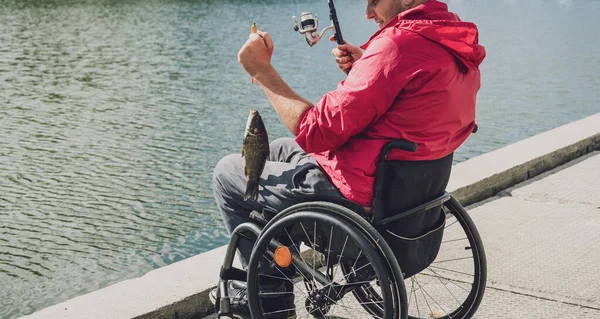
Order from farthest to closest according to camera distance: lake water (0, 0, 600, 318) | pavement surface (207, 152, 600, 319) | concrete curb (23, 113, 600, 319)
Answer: lake water (0, 0, 600, 318), pavement surface (207, 152, 600, 319), concrete curb (23, 113, 600, 319)

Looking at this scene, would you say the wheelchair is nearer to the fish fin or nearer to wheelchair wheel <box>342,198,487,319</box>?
wheelchair wheel <box>342,198,487,319</box>

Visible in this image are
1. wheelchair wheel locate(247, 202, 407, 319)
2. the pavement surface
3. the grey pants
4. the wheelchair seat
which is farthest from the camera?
the pavement surface

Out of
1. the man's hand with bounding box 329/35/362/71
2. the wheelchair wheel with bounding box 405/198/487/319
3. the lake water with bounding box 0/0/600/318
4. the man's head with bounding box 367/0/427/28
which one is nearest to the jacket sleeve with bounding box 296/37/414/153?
the man's head with bounding box 367/0/427/28

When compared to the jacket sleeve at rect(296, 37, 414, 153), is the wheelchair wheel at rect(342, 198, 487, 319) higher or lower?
lower

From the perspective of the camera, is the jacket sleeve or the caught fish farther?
the caught fish

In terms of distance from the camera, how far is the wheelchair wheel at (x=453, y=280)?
3.41 m

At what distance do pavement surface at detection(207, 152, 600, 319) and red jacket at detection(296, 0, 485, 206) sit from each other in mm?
989

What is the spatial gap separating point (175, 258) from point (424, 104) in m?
3.38

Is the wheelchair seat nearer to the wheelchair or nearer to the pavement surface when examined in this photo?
the wheelchair

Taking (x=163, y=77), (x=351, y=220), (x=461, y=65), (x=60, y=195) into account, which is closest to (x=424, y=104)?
(x=461, y=65)

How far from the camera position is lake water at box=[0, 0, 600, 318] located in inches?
239

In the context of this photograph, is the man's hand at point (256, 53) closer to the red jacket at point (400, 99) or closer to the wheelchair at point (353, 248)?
the red jacket at point (400, 99)

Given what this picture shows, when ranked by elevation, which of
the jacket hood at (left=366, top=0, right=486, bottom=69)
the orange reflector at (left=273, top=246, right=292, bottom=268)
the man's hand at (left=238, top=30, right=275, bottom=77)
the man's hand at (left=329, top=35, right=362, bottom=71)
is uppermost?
Result: the jacket hood at (left=366, top=0, right=486, bottom=69)

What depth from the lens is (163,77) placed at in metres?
14.9
